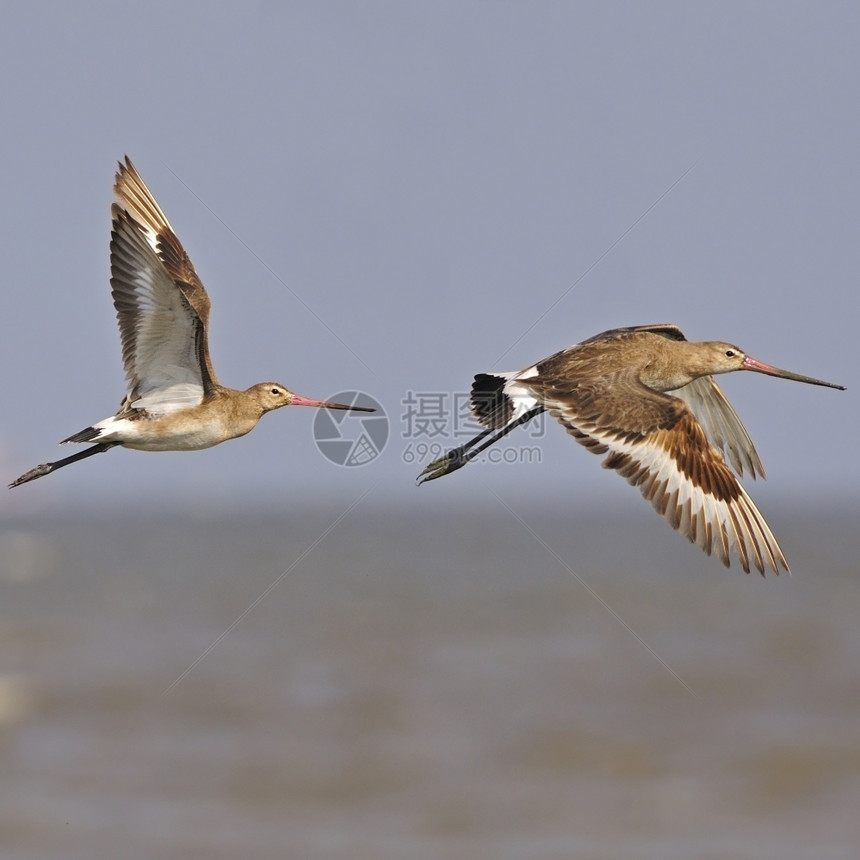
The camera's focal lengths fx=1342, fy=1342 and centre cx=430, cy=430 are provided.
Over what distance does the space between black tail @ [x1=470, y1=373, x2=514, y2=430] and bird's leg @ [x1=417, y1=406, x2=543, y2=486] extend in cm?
5

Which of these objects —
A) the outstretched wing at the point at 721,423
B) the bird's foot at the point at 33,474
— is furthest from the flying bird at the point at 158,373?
the outstretched wing at the point at 721,423

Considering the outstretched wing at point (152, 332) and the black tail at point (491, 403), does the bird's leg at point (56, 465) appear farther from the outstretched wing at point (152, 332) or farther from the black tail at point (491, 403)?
the black tail at point (491, 403)

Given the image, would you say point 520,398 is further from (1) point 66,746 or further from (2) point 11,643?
(2) point 11,643

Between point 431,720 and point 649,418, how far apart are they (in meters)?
21.9

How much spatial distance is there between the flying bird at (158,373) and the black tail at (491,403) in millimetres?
994

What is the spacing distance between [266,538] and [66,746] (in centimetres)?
5311

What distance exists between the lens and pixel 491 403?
7.88 m

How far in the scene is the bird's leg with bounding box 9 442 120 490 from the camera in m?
6.67

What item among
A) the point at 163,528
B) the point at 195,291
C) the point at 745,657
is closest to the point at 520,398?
the point at 195,291

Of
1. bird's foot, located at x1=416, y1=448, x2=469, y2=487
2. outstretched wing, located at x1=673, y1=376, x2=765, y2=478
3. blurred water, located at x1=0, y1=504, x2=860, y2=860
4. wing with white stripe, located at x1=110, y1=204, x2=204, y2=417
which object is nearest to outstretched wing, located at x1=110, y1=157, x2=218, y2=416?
wing with white stripe, located at x1=110, y1=204, x2=204, y2=417

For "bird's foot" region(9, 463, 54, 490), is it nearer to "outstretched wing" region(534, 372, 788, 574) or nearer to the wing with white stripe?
the wing with white stripe

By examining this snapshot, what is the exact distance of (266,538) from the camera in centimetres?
7944

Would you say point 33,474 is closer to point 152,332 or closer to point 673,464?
point 152,332

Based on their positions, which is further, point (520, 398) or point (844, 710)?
point (844, 710)
